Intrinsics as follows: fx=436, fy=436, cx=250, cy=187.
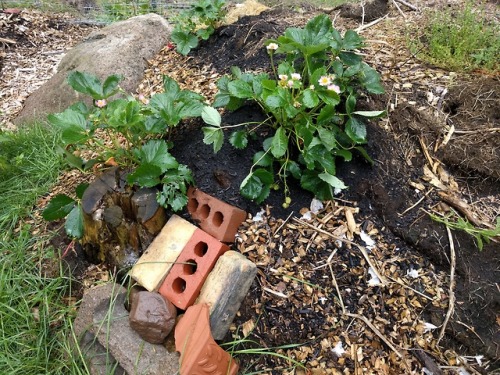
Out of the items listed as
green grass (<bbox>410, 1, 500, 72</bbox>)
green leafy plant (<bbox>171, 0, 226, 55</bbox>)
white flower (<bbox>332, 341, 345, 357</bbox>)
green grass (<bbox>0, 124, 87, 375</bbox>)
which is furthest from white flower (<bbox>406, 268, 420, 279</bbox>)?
green leafy plant (<bbox>171, 0, 226, 55</bbox>)

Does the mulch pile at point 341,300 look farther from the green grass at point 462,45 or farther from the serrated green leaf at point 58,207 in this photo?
the green grass at point 462,45

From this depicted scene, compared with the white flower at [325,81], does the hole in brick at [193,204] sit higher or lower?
lower

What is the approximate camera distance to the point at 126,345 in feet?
6.52

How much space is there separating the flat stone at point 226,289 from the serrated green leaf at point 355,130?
0.82 m

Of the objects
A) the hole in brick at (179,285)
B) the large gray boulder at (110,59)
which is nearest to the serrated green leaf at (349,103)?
the hole in brick at (179,285)

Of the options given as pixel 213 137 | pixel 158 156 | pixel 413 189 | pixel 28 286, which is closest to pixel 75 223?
pixel 28 286

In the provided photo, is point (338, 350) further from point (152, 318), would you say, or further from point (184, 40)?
point (184, 40)

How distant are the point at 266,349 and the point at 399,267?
77cm

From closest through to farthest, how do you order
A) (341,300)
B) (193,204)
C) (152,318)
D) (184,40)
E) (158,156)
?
(152,318) → (341,300) → (158,156) → (193,204) → (184,40)

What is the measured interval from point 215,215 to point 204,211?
0.07 meters

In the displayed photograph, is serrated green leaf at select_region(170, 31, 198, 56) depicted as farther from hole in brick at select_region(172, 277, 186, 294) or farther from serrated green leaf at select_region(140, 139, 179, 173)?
hole in brick at select_region(172, 277, 186, 294)

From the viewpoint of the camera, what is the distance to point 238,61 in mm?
2988

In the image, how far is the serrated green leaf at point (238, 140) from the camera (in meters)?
2.27

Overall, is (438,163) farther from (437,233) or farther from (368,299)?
(368,299)
